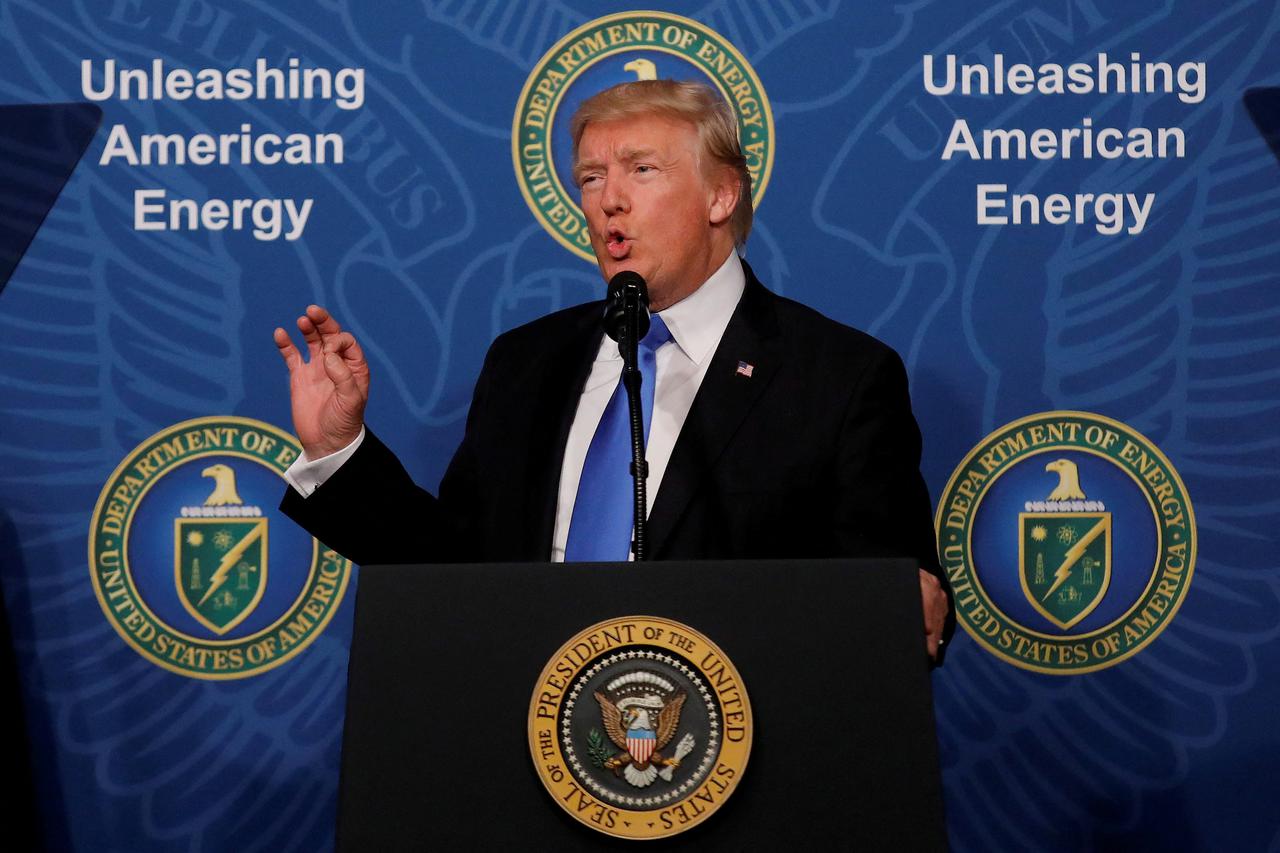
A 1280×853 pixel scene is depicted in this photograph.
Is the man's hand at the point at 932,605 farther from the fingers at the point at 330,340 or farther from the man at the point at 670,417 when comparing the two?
the fingers at the point at 330,340

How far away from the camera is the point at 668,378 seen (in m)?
2.20

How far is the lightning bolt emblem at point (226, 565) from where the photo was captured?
2658mm

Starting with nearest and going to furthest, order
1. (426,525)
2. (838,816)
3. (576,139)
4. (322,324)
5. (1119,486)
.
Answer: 1. (838,816)
2. (322,324)
3. (426,525)
4. (576,139)
5. (1119,486)

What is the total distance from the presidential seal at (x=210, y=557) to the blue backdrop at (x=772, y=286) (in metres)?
0.04

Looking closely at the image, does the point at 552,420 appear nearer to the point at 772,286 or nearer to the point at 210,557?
the point at 772,286

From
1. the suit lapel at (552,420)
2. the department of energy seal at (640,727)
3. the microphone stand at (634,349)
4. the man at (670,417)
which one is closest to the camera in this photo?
the department of energy seal at (640,727)

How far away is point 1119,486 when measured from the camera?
259 centimetres

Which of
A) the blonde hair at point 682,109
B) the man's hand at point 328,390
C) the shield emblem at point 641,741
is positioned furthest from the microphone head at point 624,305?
the blonde hair at point 682,109

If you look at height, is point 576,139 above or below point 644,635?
above

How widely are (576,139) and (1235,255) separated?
128 centimetres

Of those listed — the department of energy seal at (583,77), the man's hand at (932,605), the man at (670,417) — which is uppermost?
the department of energy seal at (583,77)

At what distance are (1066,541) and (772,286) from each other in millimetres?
740

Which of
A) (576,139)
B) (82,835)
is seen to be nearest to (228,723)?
(82,835)

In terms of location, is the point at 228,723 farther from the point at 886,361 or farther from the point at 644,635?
the point at 644,635
